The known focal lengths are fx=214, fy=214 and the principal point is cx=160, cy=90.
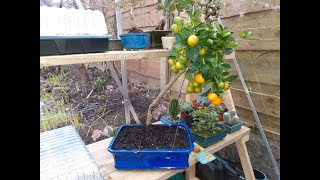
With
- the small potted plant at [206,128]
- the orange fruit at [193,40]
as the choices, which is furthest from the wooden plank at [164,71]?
the orange fruit at [193,40]

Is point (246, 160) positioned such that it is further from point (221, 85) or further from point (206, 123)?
point (221, 85)

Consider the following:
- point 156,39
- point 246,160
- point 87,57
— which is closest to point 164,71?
point 156,39

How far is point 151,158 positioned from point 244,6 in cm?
101

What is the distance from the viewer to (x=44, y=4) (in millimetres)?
659

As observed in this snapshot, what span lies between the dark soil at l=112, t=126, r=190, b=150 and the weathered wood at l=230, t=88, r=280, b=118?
623mm

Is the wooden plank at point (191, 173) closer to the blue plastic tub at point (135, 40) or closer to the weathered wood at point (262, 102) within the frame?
the weathered wood at point (262, 102)

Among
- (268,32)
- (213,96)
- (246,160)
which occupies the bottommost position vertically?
(246,160)

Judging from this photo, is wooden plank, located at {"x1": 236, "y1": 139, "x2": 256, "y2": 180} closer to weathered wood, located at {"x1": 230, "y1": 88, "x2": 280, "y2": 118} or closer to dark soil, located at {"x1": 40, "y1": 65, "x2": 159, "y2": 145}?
weathered wood, located at {"x1": 230, "y1": 88, "x2": 280, "y2": 118}

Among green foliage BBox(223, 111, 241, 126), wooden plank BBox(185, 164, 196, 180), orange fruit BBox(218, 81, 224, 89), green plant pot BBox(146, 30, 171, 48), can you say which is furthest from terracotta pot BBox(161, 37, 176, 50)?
wooden plank BBox(185, 164, 196, 180)

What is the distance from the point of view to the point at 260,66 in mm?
1286

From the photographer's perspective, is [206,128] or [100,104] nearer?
[206,128]
